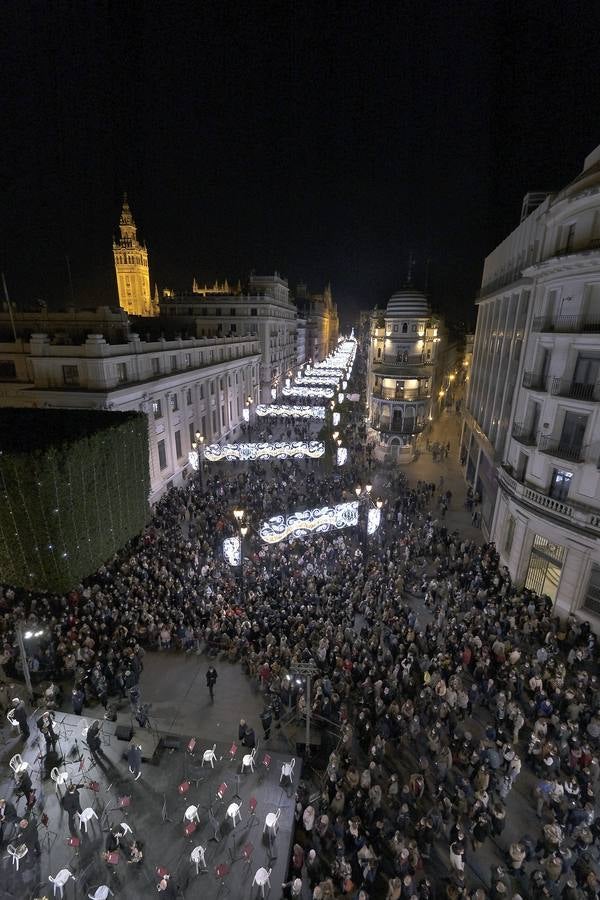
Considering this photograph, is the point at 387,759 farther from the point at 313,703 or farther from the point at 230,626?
the point at 230,626

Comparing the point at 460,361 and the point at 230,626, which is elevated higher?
the point at 460,361

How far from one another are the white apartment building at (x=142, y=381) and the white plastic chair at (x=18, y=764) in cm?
1721

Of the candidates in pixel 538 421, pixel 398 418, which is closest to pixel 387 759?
pixel 538 421

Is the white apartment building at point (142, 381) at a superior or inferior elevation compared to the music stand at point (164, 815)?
superior

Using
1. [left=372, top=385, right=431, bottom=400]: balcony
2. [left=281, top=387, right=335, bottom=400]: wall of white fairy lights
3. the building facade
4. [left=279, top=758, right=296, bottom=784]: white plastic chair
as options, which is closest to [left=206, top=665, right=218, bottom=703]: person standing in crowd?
[left=279, top=758, right=296, bottom=784]: white plastic chair

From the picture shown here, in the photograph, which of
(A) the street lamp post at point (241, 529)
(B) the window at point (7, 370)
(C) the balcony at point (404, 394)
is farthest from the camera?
(C) the balcony at point (404, 394)

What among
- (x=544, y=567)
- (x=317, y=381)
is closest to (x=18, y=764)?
(x=544, y=567)

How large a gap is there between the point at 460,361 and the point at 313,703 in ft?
238

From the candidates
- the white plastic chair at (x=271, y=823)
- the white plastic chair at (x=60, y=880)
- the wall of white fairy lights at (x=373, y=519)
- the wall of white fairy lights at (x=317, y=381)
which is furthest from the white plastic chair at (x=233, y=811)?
the wall of white fairy lights at (x=317, y=381)

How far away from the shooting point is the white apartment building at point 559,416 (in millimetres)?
16359

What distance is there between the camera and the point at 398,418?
132ft

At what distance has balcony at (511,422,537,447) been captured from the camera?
19.2 meters

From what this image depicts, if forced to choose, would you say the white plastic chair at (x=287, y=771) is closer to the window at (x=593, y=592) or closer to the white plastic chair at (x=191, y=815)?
the white plastic chair at (x=191, y=815)

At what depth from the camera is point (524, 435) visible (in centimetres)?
1995
